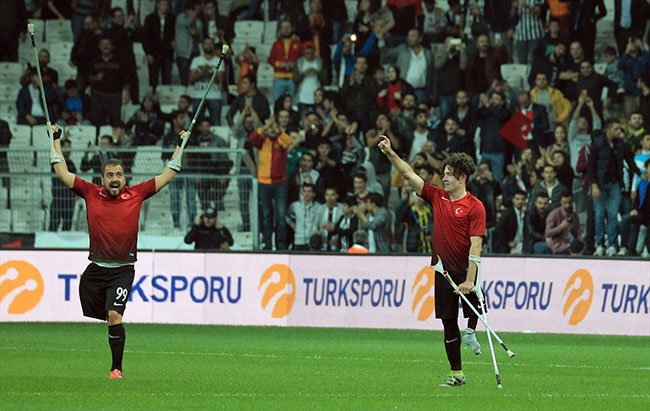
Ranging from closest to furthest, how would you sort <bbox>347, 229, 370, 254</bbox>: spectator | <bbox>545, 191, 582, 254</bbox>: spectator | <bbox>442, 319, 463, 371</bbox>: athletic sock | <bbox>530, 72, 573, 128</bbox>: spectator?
<bbox>442, 319, 463, 371</bbox>: athletic sock < <bbox>545, 191, 582, 254</bbox>: spectator < <bbox>347, 229, 370, 254</bbox>: spectator < <bbox>530, 72, 573, 128</bbox>: spectator

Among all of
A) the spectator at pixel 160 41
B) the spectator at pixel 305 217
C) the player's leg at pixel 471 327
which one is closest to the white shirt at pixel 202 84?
the spectator at pixel 160 41

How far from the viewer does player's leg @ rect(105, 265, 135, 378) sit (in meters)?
13.5

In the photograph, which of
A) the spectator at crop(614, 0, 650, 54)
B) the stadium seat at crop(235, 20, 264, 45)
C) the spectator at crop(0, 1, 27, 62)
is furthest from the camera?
the stadium seat at crop(235, 20, 264, 45)

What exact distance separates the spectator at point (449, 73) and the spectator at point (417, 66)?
0.22 metres

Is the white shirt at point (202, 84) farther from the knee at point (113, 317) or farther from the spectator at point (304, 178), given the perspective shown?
the knee at point (113, 317)

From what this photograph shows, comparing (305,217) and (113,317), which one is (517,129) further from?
(113,317)

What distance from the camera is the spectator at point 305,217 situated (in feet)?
81.8

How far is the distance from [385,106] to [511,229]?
13.6 ft

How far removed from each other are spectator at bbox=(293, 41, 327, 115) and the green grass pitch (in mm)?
7103

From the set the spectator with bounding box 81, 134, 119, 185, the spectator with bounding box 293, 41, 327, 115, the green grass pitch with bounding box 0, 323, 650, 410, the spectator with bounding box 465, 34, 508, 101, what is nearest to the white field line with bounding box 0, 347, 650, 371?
the green grass pitch with bounding box 0, 323, 650, 410

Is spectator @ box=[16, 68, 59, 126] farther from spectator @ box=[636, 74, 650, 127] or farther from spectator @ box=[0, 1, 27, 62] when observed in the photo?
spectator @ box=[636, 74, 650, 127]

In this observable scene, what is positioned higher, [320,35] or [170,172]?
[320,35]

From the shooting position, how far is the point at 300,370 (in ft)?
48.8

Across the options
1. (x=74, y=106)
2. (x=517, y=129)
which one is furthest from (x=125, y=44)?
(x=517, y=129)
